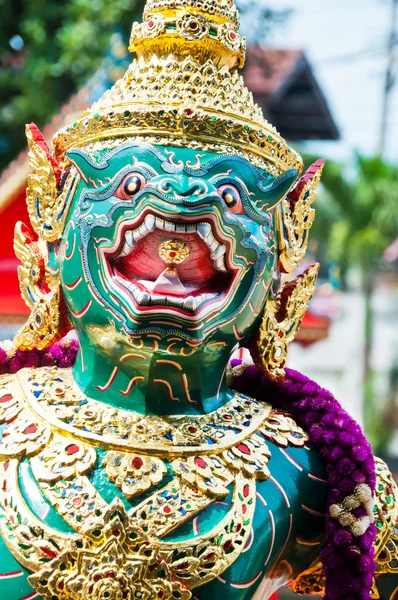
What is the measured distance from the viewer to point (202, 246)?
1.78 metres

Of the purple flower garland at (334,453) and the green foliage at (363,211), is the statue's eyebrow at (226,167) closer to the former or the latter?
the purple flower garland at (334,453)

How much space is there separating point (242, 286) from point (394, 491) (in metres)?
0.75

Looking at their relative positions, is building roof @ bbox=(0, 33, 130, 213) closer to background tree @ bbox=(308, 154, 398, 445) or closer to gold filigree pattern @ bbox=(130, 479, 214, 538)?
gold filigree pattern @ bbox=(130, 479, 214, 538)

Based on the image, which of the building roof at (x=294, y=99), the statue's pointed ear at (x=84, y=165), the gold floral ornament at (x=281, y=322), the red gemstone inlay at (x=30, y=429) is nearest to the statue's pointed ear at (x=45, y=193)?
the statue's pointed ear at (x=84, y=165)

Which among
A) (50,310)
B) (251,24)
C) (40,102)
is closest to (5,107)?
(40,102)

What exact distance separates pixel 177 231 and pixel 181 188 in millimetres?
100

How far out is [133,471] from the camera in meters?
1.74

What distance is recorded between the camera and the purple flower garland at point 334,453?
1.86 metres

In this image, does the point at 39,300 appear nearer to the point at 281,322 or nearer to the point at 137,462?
the point at 137,462

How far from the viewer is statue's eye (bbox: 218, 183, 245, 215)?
181 cm

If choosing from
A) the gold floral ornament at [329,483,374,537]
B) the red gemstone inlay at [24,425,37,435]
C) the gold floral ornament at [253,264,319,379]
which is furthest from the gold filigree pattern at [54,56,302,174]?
the gold floral ornament at [329,483,374,537]

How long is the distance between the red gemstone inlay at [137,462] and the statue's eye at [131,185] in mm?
624

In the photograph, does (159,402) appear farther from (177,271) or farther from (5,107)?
(5,107)

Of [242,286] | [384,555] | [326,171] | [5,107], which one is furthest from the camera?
[5,107]
